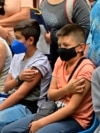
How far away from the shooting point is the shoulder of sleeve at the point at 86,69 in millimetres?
2891

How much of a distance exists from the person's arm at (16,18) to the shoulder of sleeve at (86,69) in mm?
1271

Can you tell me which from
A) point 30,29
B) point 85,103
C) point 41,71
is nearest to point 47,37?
point 30,29

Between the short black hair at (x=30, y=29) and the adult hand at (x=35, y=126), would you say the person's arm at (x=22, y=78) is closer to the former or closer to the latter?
the short black hair at (x=30, y=29)

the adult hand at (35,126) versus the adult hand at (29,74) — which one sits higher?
the adult hand at (29,74)

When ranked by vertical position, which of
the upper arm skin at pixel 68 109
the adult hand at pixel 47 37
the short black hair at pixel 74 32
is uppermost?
the short black hair at pixel 74 32

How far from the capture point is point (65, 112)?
291 centimetres

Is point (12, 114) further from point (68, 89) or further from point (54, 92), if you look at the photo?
point (68, 89)

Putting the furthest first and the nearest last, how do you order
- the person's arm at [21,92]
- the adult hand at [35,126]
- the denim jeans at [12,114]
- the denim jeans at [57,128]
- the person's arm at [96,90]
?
the person's arm at [21,92] → the denim jeans at [12,114] → the adult hand at [35,126] → the denim jeans at [57,128] → the person's arm at [96,90]

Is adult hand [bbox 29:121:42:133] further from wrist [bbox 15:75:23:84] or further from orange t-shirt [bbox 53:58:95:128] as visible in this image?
wrist [bbox 15:75:23:84]

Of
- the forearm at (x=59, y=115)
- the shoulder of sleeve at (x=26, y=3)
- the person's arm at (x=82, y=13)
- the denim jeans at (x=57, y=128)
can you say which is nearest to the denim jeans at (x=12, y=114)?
the denim jeans at (x=57, y=128)

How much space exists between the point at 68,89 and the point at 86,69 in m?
0.19

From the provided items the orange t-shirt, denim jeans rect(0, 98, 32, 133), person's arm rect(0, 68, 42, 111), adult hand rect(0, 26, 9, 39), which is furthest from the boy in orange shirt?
adult hand rect(0, 26, 9, 39)

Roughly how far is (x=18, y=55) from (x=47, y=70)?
37 cm

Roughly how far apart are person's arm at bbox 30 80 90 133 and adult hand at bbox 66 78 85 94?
0.09ft
